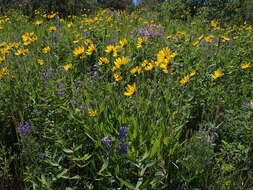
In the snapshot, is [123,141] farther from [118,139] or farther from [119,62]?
[119,62]

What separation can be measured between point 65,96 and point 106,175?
681 mm

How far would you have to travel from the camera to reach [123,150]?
1404mm

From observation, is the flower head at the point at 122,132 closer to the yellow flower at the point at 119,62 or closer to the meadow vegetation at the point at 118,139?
the meadow vegetation at the point at 118,139

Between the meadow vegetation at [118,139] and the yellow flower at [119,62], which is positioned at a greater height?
the yellow flower at [119,62]

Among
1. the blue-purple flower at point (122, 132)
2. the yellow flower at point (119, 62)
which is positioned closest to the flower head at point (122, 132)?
the blue-purple flower at point (122, 132)

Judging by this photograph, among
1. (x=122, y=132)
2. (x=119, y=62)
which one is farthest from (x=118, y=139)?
(x=119, y=62)

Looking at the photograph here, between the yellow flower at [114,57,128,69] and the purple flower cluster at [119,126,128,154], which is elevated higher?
the yellow flower at [114,57,128,69]

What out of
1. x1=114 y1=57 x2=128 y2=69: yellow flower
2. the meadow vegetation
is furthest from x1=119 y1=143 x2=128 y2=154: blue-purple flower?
x1=114 y1=57 x2=128 y2=69: yellow flower

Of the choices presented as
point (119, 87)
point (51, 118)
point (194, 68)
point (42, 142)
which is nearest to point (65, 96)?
point (51, 118)

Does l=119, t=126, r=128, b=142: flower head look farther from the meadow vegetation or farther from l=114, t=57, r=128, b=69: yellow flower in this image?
l=114, t=57, r=128, b=69: yellow flower

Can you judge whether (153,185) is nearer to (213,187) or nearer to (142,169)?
(142,169)

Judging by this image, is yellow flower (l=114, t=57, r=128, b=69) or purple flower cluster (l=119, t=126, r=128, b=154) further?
yellow flower (l=114, t=57, r=128, b=69)

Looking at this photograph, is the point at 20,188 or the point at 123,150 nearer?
the point at 123,150

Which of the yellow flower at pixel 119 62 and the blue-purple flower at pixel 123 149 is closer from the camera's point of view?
the blue-purple flower at pixel 123 149
